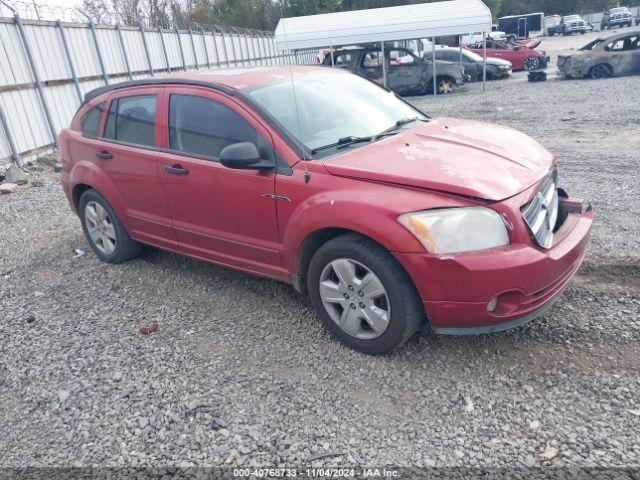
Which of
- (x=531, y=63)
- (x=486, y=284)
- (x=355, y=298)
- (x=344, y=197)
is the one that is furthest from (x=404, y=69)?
(x=486, y=284)

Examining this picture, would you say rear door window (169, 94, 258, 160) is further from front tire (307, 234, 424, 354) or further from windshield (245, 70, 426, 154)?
front tire (307, 234, 424, 354)

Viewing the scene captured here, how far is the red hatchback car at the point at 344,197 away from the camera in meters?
2.88

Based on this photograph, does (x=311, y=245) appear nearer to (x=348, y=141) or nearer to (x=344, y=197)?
(x=344, y=197)

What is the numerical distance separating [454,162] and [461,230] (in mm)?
581

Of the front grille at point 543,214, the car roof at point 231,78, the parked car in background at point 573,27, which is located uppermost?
the car roof at point 231,78

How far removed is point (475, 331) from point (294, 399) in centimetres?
112

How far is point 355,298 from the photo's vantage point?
323cm

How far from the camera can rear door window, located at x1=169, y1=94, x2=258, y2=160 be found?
3.74 meters

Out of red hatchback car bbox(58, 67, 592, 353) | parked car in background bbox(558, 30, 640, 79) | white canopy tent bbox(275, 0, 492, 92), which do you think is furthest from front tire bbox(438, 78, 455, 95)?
red hatchback car bbox(58, 67, 592, 353)

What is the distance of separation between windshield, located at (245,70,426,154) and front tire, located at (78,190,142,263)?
206 centimetres

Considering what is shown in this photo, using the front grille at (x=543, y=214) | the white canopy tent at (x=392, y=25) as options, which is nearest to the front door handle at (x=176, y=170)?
the front grille at (x=543, y=214)

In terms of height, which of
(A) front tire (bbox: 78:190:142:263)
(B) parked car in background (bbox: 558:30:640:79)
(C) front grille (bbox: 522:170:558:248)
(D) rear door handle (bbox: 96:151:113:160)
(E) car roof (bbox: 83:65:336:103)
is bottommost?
(B) parked car in background (bbox: 558:30:640:79)

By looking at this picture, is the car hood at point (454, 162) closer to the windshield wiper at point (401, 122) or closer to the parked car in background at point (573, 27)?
the windshield wiper at point (401, 122)

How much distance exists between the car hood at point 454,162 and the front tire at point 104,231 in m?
2.57
